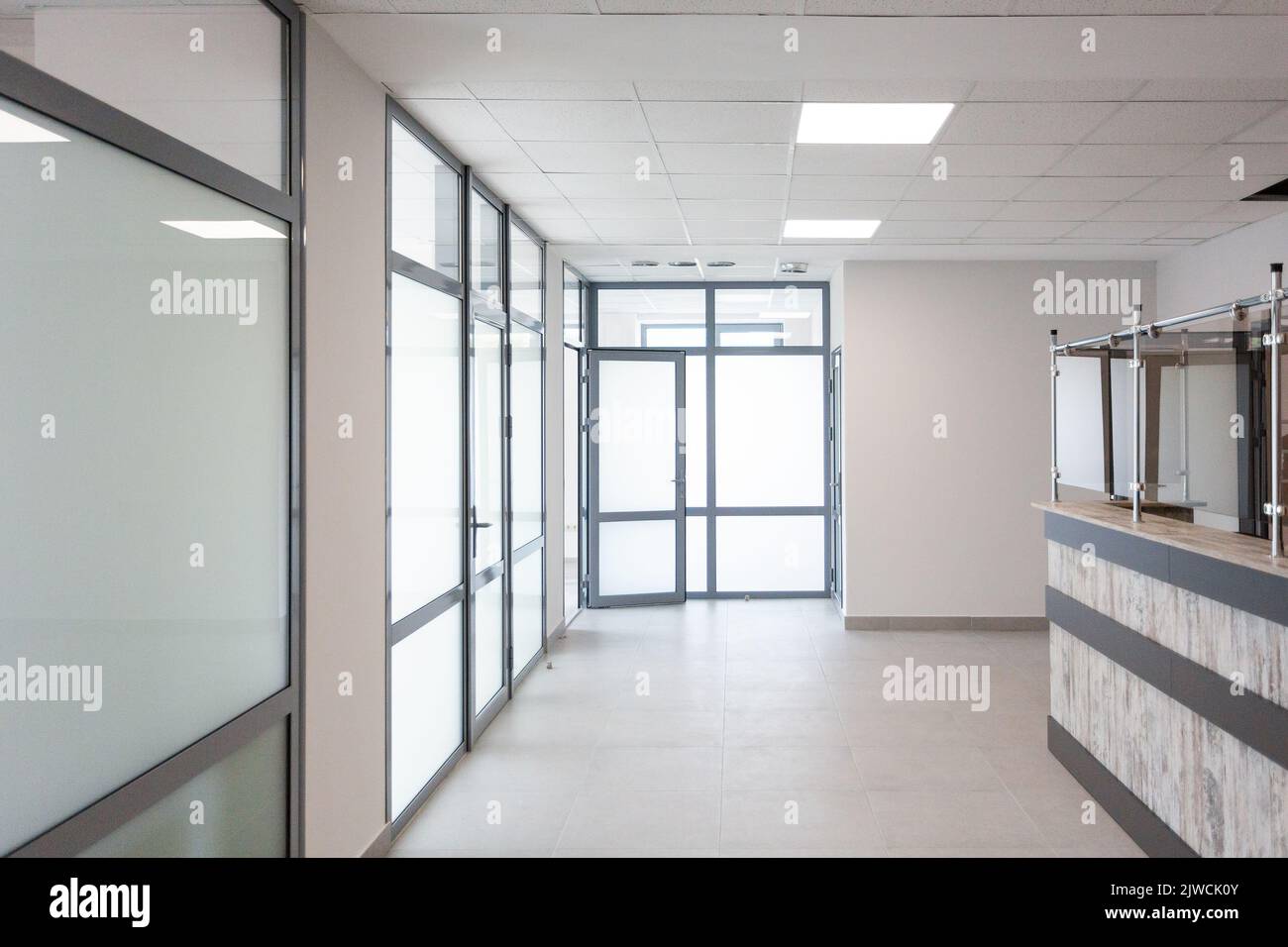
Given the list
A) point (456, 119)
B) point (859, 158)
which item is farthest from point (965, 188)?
point (456, 119)

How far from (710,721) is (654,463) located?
366 cm

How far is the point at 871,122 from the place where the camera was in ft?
12.6

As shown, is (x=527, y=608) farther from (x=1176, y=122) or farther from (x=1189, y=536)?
(x=1176, y=122)

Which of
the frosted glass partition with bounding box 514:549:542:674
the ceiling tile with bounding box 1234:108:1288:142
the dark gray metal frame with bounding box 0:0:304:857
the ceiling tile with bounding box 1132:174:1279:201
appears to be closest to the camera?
the dark gray metal frame with bounding box 0:0:304:857

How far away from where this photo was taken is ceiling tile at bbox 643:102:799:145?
3.61 metres

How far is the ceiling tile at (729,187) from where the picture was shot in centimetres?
466

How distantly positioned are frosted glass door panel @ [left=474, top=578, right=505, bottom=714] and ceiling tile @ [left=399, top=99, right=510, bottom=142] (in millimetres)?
2246

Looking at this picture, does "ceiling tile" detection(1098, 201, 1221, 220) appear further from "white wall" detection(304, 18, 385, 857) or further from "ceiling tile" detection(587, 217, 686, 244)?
"white wall" detection(304, 18, 385, 857)

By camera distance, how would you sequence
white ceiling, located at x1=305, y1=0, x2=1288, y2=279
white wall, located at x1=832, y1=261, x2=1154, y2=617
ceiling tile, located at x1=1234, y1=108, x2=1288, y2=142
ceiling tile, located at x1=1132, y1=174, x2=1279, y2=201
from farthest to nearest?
white wall, located at x1=832, y1=261, x2=1154, y2=617 → ceiling tile, located at x1=1132, y1=174, x2=1279, y2=201 → ceiling tile, located at x1=1234, y1=108, x2=1288, y2=142 → white ceiling, located at x1=305, y1=0, x2=1288, y2=279

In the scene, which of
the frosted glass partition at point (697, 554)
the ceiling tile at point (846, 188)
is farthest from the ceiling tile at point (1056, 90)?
the frosted glass partition at point (697, 554)

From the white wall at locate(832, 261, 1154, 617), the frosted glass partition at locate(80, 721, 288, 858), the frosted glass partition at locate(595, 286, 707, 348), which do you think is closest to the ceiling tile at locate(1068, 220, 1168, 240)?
the white wall at locate(832, 261, 1154, 617)

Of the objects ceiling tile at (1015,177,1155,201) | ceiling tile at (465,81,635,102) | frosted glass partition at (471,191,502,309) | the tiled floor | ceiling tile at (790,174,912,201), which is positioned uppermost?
ceiling tile at (790,174,912,201)

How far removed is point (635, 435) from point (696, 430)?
635mm

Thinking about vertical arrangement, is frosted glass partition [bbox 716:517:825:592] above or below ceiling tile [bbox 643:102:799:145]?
below
